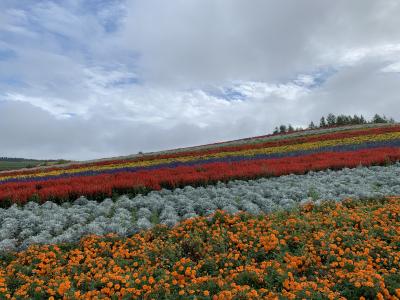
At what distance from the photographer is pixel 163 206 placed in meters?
9.24

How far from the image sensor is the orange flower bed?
482 centimetres

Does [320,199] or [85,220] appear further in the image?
[320,199]

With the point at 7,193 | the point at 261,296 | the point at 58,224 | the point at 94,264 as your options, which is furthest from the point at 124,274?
the point at 7,193

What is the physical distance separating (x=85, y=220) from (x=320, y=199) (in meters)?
5.59

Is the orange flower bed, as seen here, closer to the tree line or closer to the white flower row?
the white flower row

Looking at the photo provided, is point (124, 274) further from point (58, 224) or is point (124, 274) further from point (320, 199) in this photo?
point (320, 199)

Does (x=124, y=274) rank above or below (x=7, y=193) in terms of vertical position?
below

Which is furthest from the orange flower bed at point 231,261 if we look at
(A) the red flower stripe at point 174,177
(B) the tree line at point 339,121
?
(B) the tree line at point 339,121

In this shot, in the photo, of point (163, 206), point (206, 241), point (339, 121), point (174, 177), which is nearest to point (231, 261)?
point (206, 241)

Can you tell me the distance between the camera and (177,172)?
13.7 m

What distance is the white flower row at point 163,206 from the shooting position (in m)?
7.62

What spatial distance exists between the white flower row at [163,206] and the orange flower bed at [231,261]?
59 centimetres

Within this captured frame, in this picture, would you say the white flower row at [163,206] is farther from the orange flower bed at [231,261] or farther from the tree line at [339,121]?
the tree line at [339,121]

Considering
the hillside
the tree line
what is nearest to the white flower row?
the hillside
